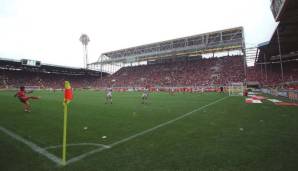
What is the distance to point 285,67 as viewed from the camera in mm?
44031

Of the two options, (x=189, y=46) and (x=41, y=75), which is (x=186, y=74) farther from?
(x=41, y=75)

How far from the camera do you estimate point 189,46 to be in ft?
177

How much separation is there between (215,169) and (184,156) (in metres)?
0.76

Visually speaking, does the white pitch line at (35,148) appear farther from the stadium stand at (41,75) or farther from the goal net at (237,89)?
the stadium stand at (41,75)

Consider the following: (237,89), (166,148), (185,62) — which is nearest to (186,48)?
(185,62)

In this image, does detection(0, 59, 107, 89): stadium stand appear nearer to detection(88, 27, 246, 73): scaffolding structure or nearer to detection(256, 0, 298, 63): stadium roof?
detection(88, 27, 246, 73): scaffolding structure

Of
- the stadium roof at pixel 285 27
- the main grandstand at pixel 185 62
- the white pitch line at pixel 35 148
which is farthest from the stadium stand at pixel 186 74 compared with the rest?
the white pitch line at pixel 35 148

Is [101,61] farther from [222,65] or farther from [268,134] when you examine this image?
[268,134]

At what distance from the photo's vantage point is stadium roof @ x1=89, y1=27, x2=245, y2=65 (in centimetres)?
4759

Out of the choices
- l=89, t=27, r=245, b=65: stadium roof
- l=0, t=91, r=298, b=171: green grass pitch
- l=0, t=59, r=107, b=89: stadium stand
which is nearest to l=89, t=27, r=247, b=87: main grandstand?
l=89, t=27, r=245, b=65: stadium roof

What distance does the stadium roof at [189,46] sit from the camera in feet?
156

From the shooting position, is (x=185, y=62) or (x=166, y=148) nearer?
(x=166, y=148)

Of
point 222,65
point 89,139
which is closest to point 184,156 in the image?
point 89,139

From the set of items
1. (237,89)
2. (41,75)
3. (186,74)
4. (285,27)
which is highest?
(285,27)
